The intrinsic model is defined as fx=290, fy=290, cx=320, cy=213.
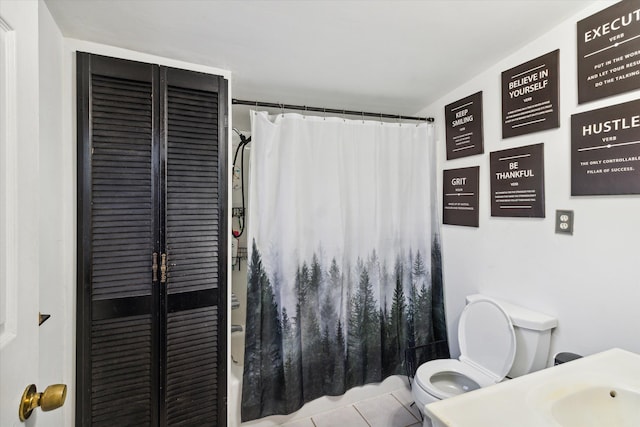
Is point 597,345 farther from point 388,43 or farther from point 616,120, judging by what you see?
point 388,43

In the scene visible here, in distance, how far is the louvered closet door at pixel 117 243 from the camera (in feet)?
4.52

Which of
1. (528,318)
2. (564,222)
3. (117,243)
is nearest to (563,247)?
(564,222)

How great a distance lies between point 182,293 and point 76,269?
482 millimetres

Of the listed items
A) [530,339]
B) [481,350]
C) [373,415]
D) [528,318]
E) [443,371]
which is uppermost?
[528,318]

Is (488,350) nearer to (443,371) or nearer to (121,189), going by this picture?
(443,371)

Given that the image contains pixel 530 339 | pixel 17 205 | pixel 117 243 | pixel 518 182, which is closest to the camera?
pixel 17 205

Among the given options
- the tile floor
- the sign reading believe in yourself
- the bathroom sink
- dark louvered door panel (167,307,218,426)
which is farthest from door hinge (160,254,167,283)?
the sign reading believe in yourself

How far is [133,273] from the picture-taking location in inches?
57.4

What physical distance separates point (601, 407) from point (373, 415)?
150 centimetres

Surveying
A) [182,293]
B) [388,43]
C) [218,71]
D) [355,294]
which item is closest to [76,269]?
[182,293]

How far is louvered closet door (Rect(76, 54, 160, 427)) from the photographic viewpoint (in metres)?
1.38

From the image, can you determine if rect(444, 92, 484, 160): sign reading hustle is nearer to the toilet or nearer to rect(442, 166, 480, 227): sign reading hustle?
rect(442, 166, 480, 227): sign reading hustle

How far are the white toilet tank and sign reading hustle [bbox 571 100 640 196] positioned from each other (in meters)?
0.68

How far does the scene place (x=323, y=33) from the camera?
145 centimetres
